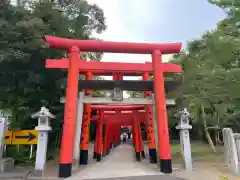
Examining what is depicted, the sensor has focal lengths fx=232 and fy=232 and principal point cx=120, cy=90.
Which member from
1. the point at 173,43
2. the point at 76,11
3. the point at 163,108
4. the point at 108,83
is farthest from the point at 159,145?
the point at 76,11

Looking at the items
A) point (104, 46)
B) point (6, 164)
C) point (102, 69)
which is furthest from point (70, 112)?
point (6, 164)

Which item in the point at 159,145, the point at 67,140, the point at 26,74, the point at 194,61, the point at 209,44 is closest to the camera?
the point at 67,140

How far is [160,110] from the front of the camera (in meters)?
8.44

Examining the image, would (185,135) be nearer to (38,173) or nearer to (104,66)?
(104,66)

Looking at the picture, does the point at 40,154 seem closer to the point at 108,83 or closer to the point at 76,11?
the point at 108,83

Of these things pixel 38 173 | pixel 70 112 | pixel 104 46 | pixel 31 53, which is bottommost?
pixel 38 173

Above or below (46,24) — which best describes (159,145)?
below

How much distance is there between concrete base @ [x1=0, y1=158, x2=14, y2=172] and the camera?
8.65 meters

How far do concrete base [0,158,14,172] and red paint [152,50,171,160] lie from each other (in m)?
5.80

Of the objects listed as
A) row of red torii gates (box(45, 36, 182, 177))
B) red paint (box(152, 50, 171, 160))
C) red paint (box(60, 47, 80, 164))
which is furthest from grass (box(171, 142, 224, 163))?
red paint (box(60, 47, 80, 164))

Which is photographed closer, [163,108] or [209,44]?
[163,108]

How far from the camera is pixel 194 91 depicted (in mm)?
12820

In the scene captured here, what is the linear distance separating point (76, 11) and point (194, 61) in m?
7.38

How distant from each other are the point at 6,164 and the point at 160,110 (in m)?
6.21
